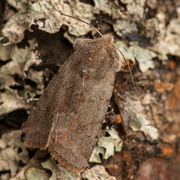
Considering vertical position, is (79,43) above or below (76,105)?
above

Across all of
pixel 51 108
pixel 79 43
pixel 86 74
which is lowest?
pixel 51 108

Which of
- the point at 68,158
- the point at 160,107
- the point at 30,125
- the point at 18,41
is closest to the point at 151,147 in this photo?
the point at 160,107

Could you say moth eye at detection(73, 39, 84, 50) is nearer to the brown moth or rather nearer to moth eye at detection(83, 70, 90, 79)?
the brown moth

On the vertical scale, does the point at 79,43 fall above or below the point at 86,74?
above

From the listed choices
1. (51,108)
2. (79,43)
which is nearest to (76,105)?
(51,108)

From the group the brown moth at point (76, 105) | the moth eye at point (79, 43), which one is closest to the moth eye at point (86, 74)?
the brown moth at point (76, 105)

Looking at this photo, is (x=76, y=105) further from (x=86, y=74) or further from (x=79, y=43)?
(x=79, y=43)

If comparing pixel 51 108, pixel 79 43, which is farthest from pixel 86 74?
pixel 51 108

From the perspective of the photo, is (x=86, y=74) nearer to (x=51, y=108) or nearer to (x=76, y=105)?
(x=76, y=105)

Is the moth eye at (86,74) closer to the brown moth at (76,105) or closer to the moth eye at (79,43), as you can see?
the brown moth at (76,105)
